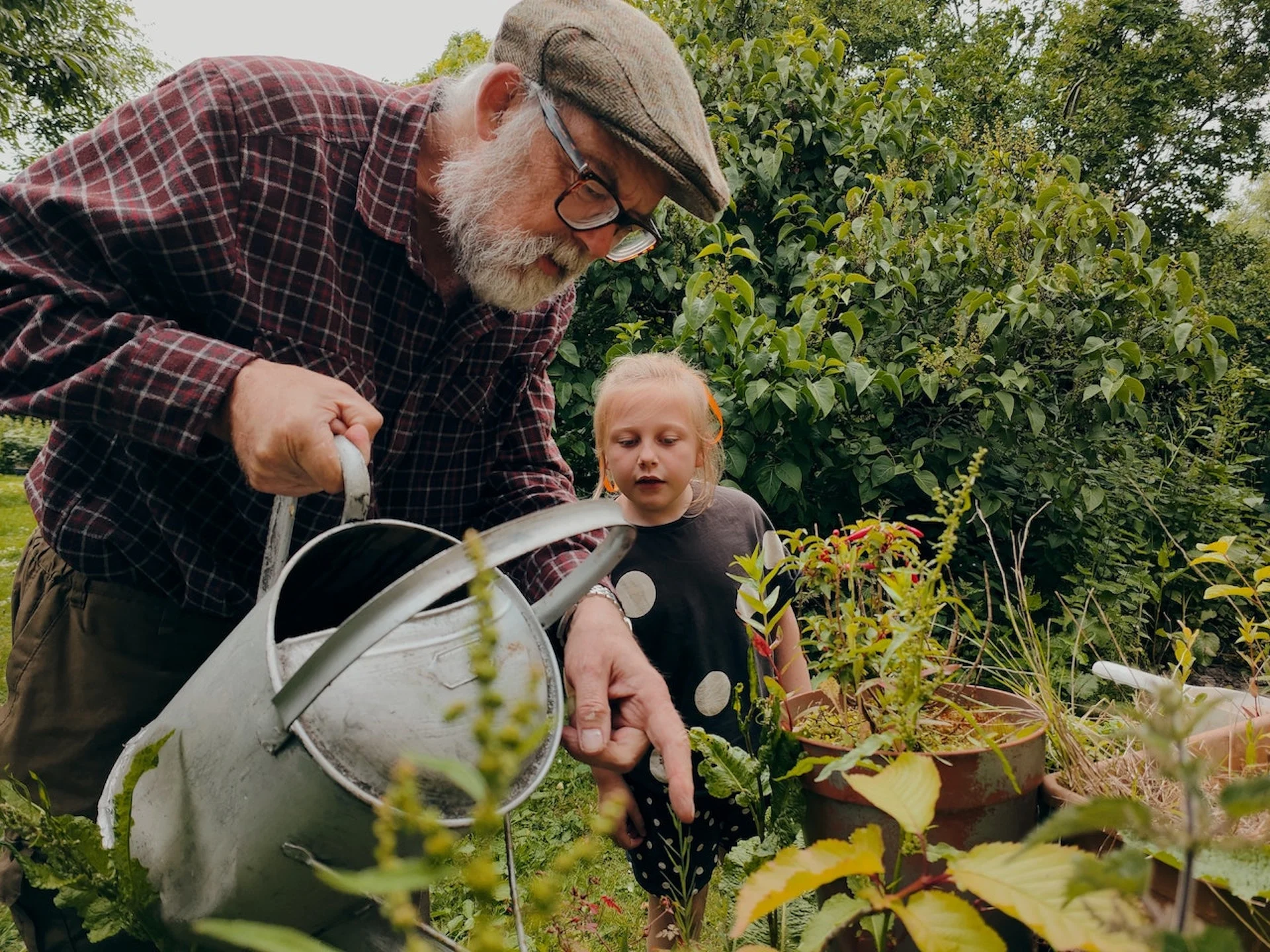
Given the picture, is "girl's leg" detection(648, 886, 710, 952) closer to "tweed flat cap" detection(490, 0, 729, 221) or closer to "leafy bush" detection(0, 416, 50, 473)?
"tweed flat cap" detection(490, 0, 729, 221)

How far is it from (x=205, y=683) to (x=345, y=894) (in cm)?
25

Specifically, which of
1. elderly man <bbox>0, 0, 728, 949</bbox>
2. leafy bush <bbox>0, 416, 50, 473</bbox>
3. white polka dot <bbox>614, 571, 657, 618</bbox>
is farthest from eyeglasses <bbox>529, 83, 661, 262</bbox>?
leafy bush <bbox>0, 416, 50, 473</bbox>

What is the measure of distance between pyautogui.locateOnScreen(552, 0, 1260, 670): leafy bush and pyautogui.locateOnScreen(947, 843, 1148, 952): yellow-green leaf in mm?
2628

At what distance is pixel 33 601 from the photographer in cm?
167

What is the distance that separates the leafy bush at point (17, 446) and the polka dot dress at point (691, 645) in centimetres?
2132

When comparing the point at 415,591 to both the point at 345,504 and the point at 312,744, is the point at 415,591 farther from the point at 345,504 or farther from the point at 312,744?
the point at 345,504

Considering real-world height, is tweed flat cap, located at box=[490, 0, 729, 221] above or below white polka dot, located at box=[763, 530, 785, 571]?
above

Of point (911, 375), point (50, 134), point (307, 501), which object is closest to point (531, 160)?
point (307, 501)

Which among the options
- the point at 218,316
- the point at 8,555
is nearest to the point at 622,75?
the point at 218,316

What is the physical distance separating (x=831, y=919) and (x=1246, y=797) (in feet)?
1.03

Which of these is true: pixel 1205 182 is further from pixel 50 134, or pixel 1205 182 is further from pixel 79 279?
pixel 50 134

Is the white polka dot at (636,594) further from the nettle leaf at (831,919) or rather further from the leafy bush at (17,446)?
the leafy bush at (17,446)

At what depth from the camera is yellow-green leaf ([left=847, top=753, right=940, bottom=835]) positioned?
21.1 inches

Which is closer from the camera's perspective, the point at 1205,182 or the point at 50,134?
the point at 1205,182
